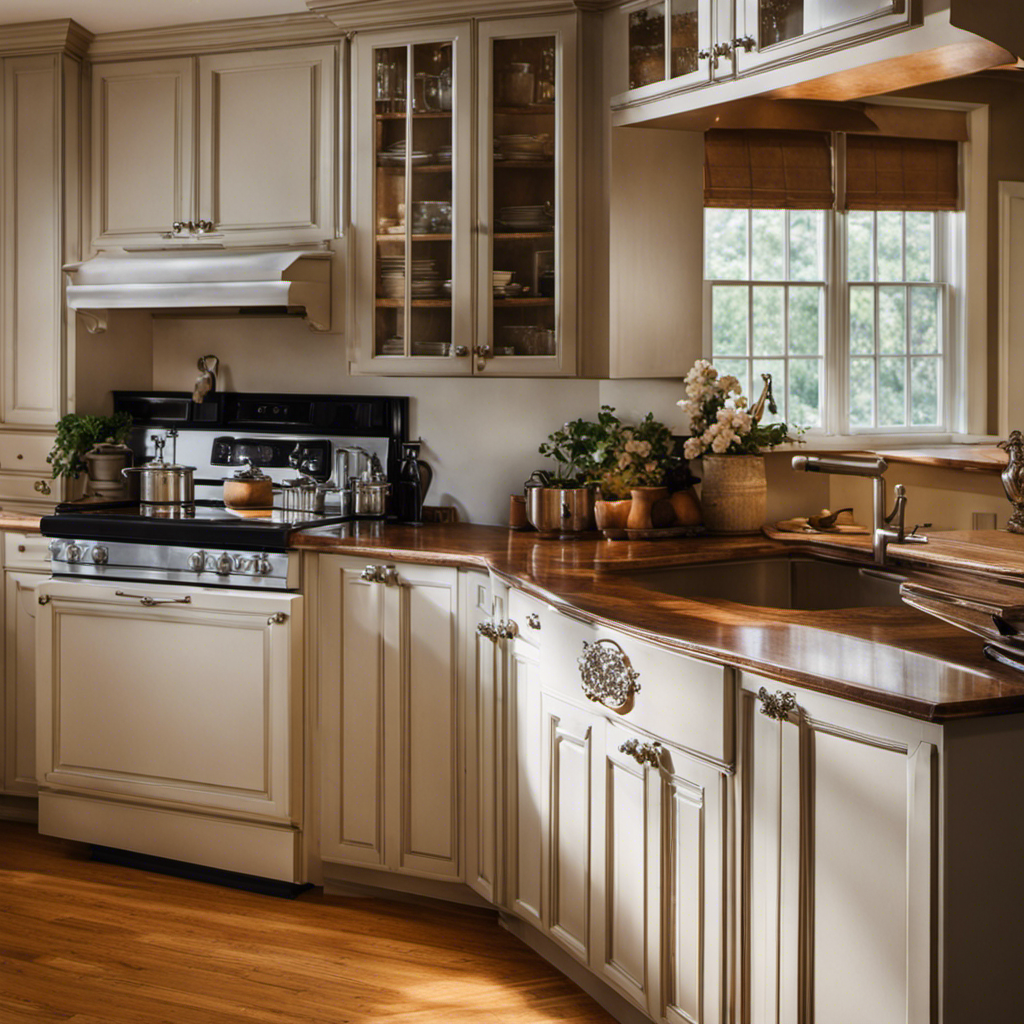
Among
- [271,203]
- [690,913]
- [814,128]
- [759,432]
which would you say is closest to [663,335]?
[759,432]

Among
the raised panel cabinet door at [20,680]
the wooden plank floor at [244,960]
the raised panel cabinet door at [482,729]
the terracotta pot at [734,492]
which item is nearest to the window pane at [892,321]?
the terracotta pot at [734,492]

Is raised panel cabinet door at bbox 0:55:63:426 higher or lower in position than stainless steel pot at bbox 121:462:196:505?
higher

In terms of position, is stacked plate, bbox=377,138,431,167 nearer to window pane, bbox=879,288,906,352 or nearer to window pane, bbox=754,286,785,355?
window pane, bbox=754,286,785,355

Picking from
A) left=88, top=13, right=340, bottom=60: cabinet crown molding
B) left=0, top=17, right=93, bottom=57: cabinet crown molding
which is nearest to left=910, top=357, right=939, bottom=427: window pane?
left=88, top=13, right=340, bottom=60: cabinet crown molding

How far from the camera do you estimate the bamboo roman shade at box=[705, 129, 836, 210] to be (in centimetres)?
353

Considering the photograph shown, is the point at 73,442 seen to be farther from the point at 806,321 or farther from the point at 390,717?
the point at 806,321

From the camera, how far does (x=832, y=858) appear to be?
176cm

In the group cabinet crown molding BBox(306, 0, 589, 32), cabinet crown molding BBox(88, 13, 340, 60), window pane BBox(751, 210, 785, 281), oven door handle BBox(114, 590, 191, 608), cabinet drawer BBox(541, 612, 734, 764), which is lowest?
cabinet drawer BBox(541, 612, 734, 764)

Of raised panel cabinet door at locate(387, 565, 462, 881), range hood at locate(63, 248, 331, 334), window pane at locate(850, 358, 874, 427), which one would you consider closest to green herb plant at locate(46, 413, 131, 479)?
range hood at locate(63, 248, 331, 334)

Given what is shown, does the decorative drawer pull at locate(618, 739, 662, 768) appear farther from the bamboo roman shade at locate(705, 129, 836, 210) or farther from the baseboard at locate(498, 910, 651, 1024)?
the bamboo roman shade at locate(705, 129, 836, 210)

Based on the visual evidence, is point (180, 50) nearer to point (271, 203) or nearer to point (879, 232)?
point (271, 203)

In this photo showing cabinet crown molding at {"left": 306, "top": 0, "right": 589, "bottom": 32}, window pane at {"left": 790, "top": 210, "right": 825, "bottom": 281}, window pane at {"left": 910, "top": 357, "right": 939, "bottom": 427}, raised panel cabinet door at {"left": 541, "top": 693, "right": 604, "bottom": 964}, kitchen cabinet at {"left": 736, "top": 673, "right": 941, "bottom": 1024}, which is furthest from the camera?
window pane at {"left": 910, "top": 357, "right": 939, "bottom": 427}

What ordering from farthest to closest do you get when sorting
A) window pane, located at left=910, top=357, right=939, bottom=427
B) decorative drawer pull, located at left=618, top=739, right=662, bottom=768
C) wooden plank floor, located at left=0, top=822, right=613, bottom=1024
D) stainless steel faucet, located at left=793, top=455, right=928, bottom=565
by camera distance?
1. window pane, located at left=910, top=357, right=939, bottom=427
2. stainless steel faucet, located at left=793, top=455, right=928, bottom=565
3. wooden plank floor, located at left=0, top=822, right=613, bottom=1024
4. decorative drawer pull, located at left=618, top=739, right=662, bottom=768

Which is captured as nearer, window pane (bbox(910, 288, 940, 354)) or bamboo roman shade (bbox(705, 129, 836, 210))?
bamboo roman shade (bbox(705, 129, 836, 210))
